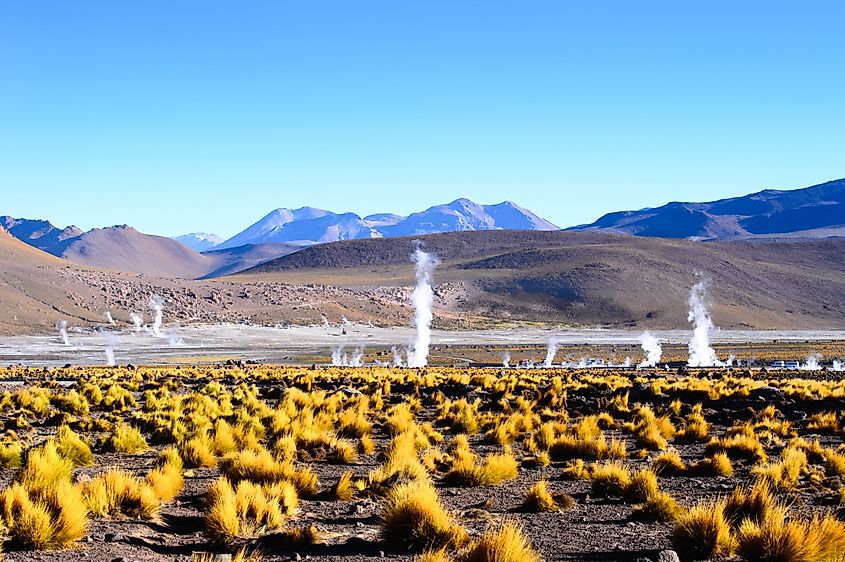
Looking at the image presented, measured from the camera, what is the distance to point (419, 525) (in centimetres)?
785

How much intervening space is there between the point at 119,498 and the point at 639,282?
13277 cm

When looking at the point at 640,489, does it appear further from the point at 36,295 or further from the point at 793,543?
the point at 36,295

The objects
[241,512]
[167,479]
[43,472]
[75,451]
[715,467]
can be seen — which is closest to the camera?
[241,512]

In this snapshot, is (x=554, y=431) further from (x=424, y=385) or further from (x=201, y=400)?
(x=424, y=385)

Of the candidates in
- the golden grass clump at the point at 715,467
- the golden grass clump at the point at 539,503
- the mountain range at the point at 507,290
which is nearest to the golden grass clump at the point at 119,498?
the golden grass clump at the point at 539,503

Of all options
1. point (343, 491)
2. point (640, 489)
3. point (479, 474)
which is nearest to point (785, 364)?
point (479, 474)

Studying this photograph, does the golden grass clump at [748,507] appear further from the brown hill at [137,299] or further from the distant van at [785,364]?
the brown hill at [137,299]

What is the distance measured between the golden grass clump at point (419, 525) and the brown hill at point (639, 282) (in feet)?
363

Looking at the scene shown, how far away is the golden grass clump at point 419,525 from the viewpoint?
769 centimetres

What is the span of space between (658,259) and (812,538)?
151141 millimetres

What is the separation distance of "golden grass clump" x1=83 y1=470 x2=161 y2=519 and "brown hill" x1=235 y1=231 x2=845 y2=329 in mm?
110504

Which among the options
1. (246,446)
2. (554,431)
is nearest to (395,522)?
(246,446)

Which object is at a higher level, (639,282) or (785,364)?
(639,282)

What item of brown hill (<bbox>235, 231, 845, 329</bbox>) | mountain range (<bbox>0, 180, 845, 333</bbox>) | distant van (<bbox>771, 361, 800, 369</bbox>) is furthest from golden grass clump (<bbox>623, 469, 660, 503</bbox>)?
brown hill (<bbox>235, 231, 845, 329</bbox>)
